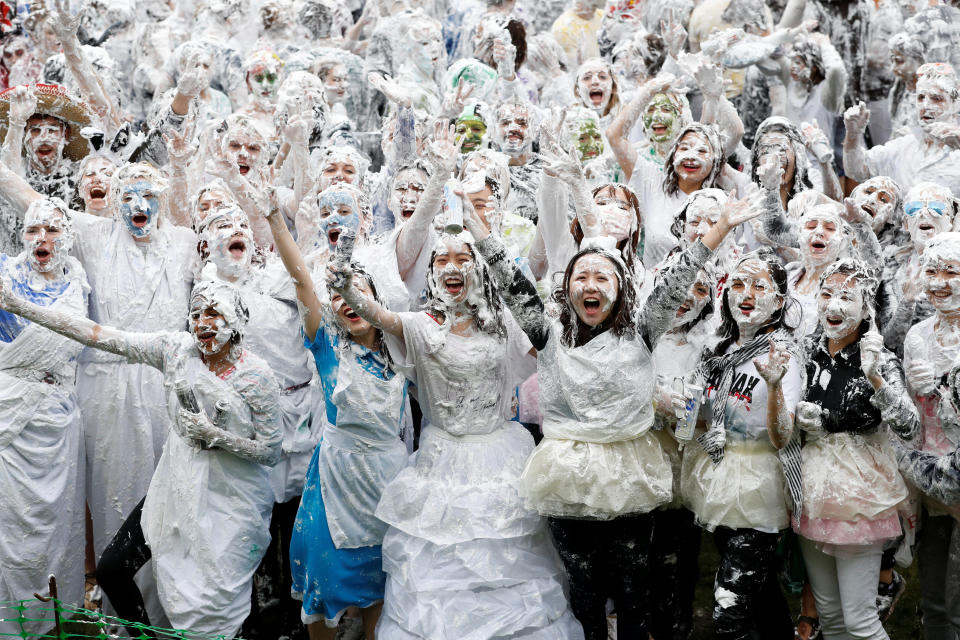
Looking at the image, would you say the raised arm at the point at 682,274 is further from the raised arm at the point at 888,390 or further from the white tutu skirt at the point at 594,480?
the raised arm at the point at 888,390

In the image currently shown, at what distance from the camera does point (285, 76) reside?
8.45m

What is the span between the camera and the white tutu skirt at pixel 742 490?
4.94 meters

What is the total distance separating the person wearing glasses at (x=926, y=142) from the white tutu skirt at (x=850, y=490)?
2.51m

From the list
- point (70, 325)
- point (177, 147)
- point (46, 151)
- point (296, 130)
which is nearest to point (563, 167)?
point (296, 130)

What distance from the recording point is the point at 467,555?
16.2 feet

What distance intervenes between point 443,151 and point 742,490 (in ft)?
6.72

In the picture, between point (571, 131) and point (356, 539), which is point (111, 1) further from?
point (356, 539)

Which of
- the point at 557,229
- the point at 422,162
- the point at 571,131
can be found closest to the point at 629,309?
the point at 557,229

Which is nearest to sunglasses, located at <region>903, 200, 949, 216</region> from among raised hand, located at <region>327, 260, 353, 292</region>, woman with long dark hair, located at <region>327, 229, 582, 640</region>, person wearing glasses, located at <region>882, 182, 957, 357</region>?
person wearing glasses, located at <region>882, 182, 957, 357</region>

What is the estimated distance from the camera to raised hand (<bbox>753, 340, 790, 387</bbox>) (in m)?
4.73

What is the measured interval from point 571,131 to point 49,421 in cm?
339

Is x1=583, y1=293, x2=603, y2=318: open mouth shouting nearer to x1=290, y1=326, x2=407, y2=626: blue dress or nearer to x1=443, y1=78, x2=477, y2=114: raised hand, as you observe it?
x1=290, y1=326, x2=407, y2=626: blue dress

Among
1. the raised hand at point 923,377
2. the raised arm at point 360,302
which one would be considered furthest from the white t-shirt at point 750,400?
the raised arm at point 360,302

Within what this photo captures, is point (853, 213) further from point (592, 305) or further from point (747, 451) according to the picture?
point (592, 305)
